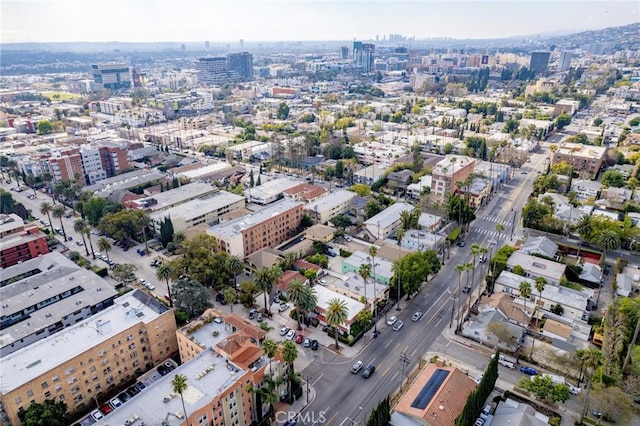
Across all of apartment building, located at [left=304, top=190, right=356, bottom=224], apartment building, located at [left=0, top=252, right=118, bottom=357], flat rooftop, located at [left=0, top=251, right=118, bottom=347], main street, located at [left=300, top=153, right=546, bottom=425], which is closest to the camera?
main street, located at [left=300, top=153, right=546, bottom=425]

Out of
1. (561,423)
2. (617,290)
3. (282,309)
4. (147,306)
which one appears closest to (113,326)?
(147,306)

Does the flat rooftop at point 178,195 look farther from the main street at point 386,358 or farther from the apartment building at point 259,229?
the main street at point 386,358

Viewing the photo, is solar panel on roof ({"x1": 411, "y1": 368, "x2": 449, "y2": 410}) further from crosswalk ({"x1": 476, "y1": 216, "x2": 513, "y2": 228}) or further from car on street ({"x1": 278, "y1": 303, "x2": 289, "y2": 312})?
crosswalk ({"x1": 476, "y1": 216, "x2": 513, "y2": 228})

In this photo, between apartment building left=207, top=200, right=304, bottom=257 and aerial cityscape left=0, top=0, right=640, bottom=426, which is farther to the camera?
apartment building left=207, top=200, right=304, bottom=257

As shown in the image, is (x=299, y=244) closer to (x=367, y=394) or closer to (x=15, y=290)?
(x=367, y=394)

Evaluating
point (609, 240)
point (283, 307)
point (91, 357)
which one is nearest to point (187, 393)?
point (91, 357)

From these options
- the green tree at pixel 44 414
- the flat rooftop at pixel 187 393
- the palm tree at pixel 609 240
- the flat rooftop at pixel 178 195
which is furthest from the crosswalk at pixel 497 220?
the green tree at pixel 44 414

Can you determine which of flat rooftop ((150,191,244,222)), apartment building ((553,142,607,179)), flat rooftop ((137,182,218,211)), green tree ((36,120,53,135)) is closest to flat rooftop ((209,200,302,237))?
flat rooftop ((150,191,244,222))
